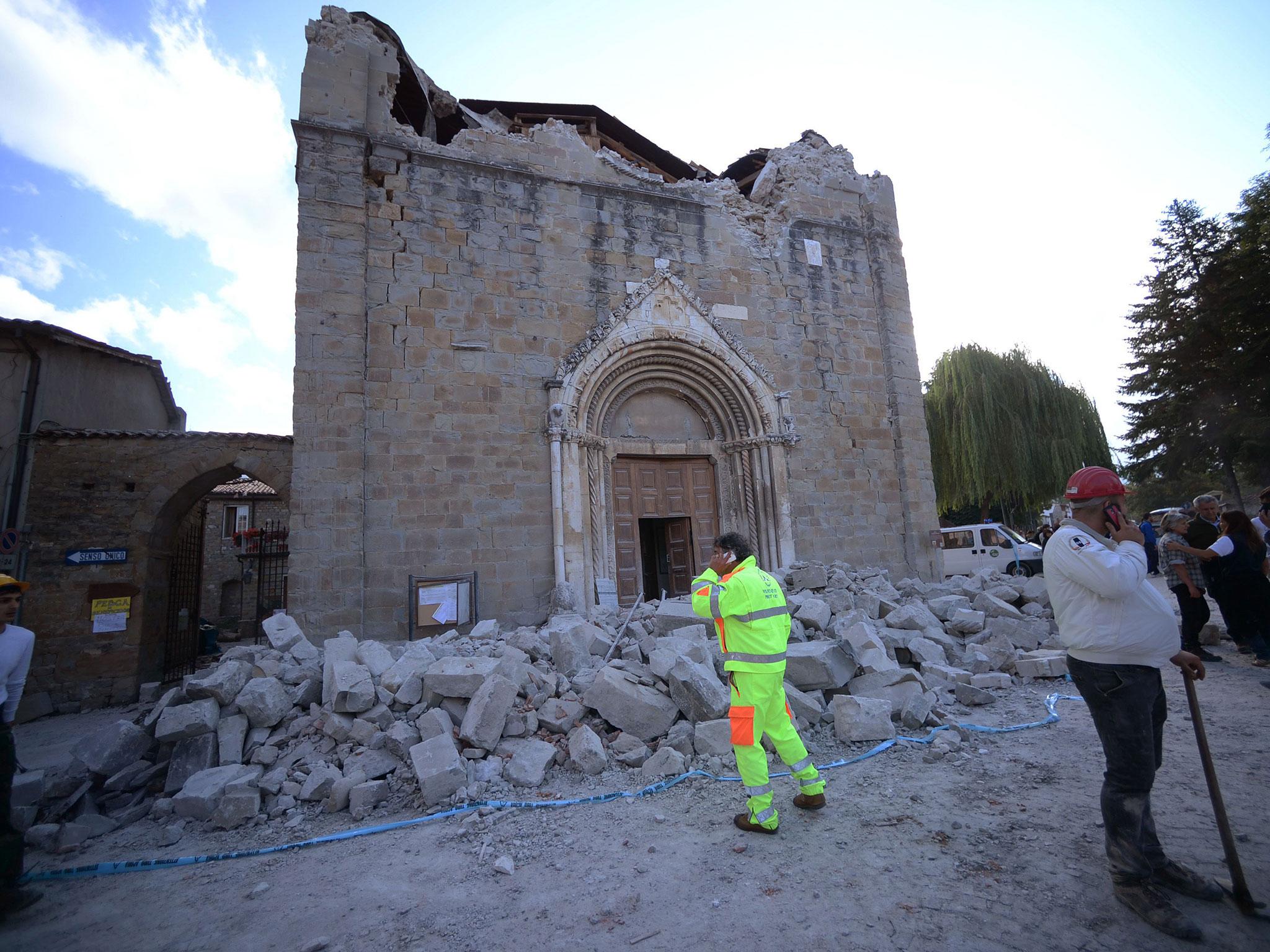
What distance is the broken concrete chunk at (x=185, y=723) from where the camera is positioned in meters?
4.33

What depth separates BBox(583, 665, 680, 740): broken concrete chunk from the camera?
4.60 m

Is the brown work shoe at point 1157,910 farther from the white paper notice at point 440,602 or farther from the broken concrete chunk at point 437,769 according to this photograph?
the white paper notice at point 440,602

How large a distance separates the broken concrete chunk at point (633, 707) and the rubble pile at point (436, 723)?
1 cm

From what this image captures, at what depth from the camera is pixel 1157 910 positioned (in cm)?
224

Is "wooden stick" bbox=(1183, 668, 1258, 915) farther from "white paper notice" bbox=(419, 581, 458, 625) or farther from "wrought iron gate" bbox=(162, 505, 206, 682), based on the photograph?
"wrought iron gate" bbox=(162, 505, 206, 682)

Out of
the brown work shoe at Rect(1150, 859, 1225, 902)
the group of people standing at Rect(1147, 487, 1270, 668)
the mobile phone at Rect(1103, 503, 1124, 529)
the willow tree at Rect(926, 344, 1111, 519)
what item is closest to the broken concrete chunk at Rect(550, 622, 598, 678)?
the brown work shoe at Rect(1150, 859, 1225, 902)

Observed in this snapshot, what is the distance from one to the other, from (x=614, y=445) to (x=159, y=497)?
24.3 feet

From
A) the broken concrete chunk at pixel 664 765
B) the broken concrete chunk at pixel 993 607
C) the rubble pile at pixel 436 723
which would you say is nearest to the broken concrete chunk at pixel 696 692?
the rubble pile at pixel 436 723

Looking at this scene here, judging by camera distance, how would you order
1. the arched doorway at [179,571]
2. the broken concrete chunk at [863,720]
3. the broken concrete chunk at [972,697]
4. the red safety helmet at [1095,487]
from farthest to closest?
the arched doorway at [179,571] → the broken concrete chunk at [972,697] → the broken concrete chunk at [863,720] → the red safety helmet at [1095,487]

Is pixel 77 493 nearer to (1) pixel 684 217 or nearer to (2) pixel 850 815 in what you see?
(1) pixel 684 217

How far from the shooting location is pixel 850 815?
11.2ft

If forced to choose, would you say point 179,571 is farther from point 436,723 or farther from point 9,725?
point 436,723

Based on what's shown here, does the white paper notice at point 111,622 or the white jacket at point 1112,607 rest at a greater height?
the white jacket at point 1112,607

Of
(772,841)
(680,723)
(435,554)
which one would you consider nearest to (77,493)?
(435,554)
